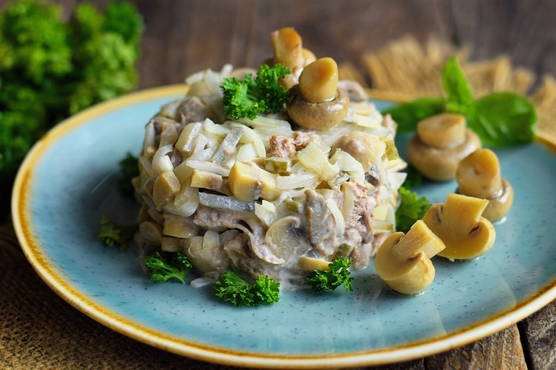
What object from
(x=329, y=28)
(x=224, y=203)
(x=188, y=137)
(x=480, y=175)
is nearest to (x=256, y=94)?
(x=188, y=137)

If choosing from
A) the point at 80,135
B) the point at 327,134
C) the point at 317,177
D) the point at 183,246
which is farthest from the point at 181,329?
the point at 80,135

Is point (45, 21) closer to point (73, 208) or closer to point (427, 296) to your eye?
point (73, 208)

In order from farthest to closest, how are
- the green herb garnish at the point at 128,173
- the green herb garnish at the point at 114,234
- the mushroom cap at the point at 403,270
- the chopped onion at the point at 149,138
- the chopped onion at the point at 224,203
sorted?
the green herb garnish at the point at 128,173 < the green herb garnish at the point at 114,234 < the chopped onion at the point at 149,138 < the chopped onion at the point at 224,203 < the mushroom cap at the point at 403,270

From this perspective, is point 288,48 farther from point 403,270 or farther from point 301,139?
point 403,270

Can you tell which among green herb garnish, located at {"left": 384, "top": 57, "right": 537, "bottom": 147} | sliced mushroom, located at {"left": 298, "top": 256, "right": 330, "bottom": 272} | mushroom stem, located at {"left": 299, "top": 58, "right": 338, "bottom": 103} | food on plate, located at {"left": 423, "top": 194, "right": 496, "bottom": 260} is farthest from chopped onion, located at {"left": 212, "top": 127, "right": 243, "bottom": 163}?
green herb garnish, located at {"left": 384, "top": 57, "right": 537, "bottom": 147}

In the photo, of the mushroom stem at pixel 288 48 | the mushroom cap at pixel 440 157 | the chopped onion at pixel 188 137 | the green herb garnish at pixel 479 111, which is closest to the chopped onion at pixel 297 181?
the chopped onion at pixel 188 137

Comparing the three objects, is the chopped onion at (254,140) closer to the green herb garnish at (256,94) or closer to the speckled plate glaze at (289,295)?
the green herb garnish at (256,94)
